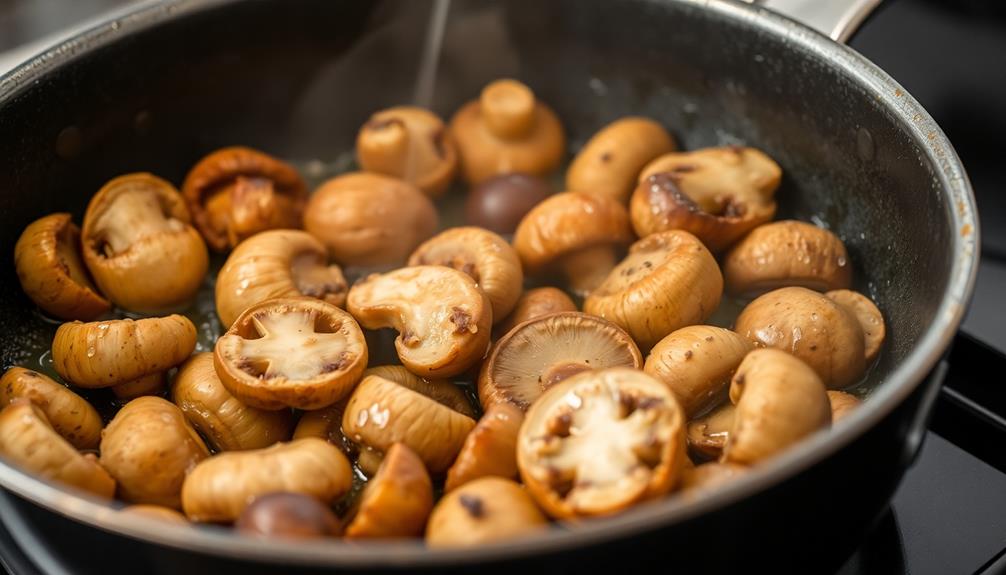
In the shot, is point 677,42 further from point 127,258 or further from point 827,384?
point 127,258

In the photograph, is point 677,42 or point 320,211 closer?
point 320,211

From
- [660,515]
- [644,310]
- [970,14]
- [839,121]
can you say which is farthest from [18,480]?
[970,14]

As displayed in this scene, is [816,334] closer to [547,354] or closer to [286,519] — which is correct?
[547,354]

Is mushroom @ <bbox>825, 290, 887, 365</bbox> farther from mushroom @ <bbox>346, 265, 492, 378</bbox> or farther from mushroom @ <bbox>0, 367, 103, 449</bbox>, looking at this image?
mushroom @ <bbox>0, 367, 103, 449</bbox>

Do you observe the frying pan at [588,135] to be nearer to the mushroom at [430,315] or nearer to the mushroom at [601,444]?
the mushroom at [601,444]

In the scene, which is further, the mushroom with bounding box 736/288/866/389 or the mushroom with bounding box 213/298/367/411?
the mushroom with bounding box 736/288/866/389

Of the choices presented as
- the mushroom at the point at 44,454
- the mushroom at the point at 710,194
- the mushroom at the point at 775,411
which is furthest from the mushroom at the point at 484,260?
the mushroom at the point at 44,454

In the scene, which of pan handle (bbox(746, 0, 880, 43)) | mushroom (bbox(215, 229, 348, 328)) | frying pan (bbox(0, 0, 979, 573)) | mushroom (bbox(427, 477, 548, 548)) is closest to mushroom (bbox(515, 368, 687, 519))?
mushroom (bbox(427, 477, 548, 548))
